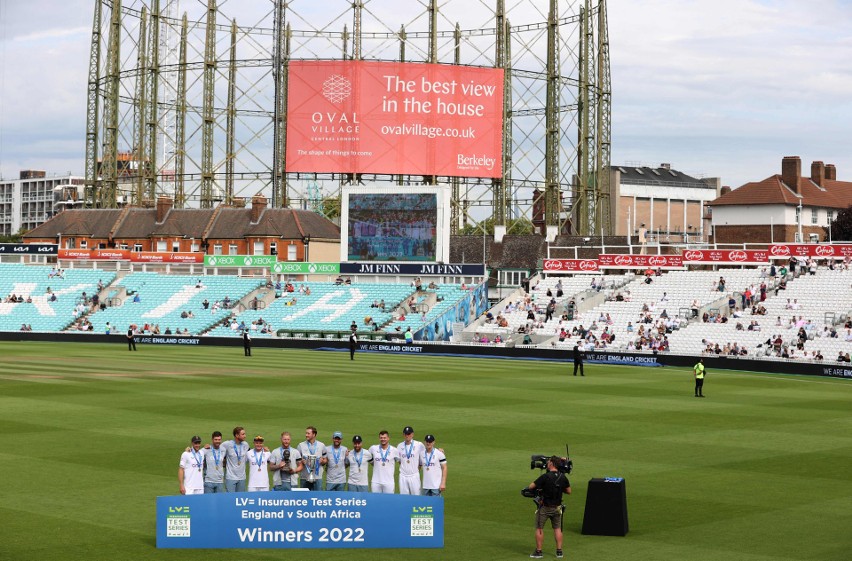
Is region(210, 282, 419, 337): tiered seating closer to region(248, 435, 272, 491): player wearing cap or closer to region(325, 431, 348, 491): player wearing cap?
region(325, 431, 348, 491): player wearing cap

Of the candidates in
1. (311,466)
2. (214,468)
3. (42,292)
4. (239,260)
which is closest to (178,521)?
(214,468)

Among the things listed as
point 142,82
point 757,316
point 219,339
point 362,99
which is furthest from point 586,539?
point 142,82

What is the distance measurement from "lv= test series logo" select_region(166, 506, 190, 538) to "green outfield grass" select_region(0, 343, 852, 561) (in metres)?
0.28

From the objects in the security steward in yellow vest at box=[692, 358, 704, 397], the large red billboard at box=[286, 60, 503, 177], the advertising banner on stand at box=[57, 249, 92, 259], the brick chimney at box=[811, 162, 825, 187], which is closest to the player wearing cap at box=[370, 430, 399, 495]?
the security steward in yellow vest at box=[692, 358, 704, 397]

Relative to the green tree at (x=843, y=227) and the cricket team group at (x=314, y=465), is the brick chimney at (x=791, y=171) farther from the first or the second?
the cricket team group at (x=314, y=465)

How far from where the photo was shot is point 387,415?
31703mm

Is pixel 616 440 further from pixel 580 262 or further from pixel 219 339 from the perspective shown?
pixel 580 262

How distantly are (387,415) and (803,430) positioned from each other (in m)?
11.0

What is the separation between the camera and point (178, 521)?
15758mm

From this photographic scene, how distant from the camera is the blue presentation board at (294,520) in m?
15.7

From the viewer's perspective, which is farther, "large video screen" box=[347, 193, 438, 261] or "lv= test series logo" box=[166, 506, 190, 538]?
"large video screen" box=[347, 193, 438, 261]

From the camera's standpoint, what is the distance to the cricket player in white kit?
17.5 meters

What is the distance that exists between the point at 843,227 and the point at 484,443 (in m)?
79.4

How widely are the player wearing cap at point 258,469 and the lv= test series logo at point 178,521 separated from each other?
142 cm
